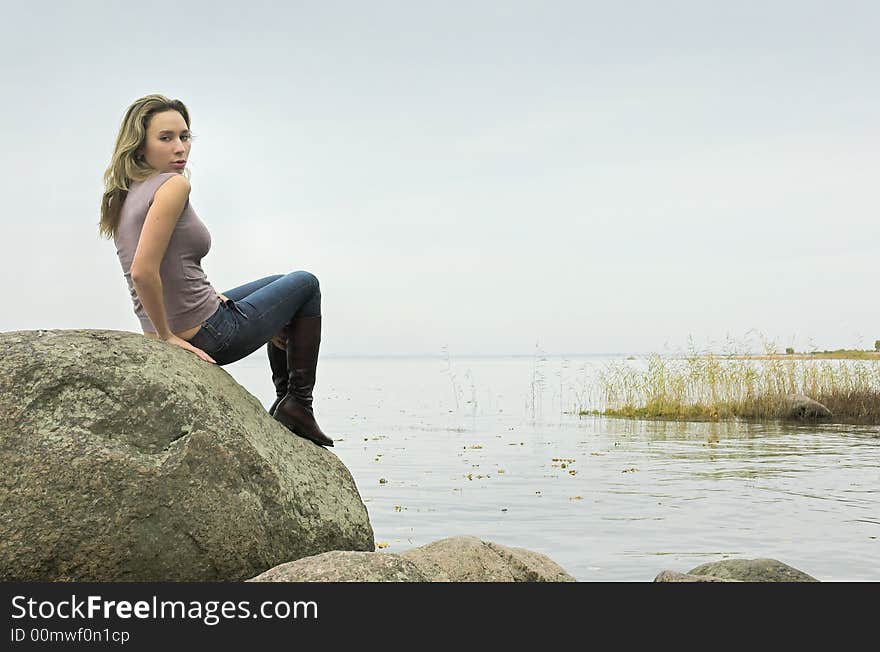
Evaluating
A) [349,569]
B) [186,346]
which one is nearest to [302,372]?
[186,346]

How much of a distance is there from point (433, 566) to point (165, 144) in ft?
9.67

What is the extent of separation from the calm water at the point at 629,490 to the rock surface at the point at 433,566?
160 centimetres

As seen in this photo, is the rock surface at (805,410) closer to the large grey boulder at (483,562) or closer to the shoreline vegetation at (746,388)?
the shoreline vegetation at (746,388)

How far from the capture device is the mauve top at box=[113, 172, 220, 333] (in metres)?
5.13

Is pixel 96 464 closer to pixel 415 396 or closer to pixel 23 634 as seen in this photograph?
pixel 23 634

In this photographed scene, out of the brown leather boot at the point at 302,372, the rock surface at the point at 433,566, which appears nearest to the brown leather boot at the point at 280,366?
the brown leather boot at the point at 302,372

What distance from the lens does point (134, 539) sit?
4512mm

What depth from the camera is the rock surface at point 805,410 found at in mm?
18375

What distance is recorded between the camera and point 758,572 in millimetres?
5941

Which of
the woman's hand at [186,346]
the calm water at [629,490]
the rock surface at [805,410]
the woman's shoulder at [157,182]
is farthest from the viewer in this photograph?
the rock surface at [805,410]

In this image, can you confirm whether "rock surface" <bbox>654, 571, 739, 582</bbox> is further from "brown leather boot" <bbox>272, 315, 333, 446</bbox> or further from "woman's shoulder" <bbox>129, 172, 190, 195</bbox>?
"woman's shoulder" <bbox>129, 172, 190, 195</bbox>

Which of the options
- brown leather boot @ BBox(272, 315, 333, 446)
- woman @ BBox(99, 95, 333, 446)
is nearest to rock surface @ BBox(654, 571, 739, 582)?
brown leather boot @ BBox(272, 315, 333, 446)

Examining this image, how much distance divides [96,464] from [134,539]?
442 millimetres

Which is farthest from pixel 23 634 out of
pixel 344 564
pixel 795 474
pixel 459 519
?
pixel 795 474
